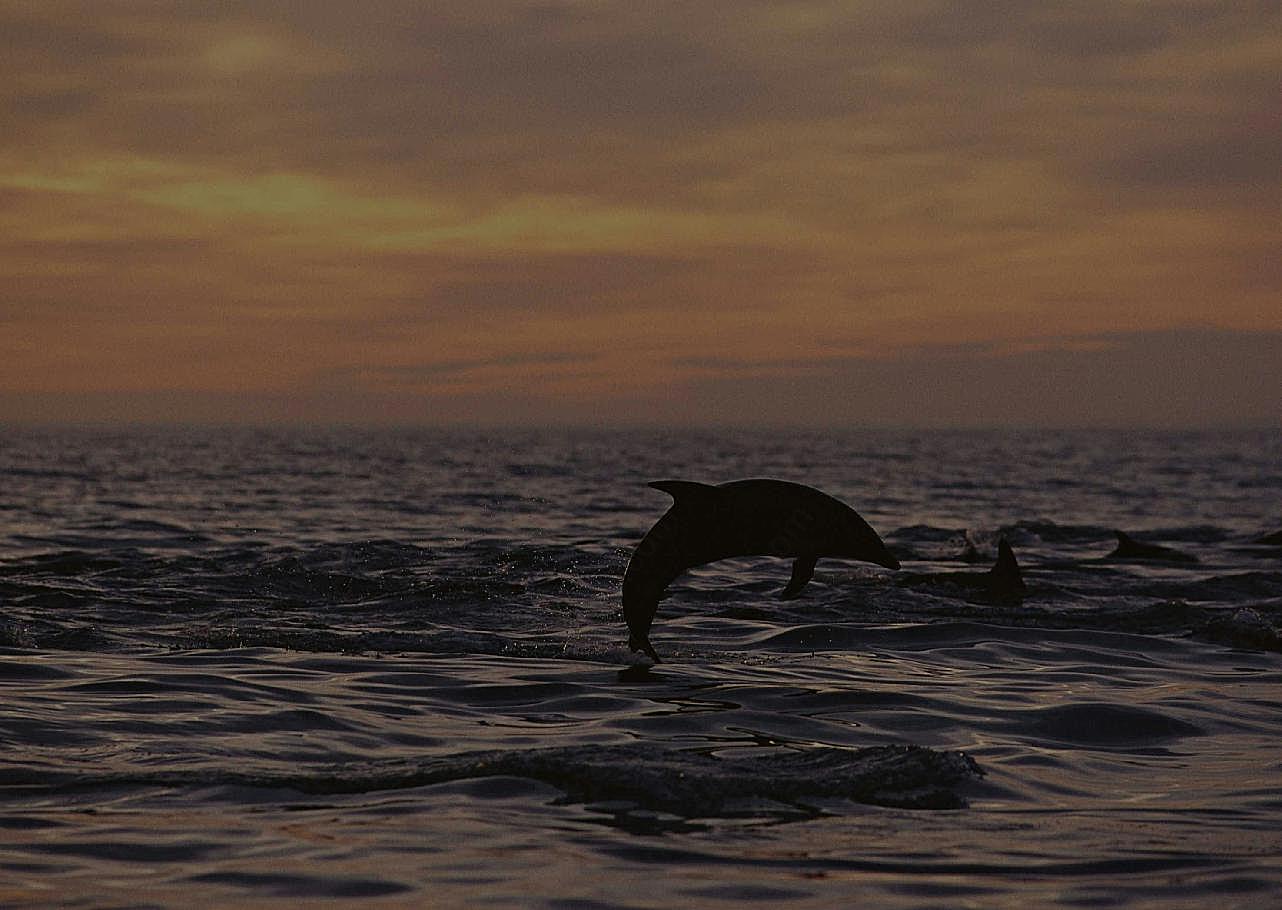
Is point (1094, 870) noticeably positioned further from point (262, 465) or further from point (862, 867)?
point (262, 465)

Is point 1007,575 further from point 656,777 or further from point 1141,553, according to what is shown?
point 656,777

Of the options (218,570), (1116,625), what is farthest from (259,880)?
(218,570)

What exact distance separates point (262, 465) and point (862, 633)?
2338 inches

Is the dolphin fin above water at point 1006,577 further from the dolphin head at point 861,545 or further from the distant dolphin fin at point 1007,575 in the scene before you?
the dolphin head at point 861,545

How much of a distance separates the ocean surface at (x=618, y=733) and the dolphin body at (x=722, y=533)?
81cm

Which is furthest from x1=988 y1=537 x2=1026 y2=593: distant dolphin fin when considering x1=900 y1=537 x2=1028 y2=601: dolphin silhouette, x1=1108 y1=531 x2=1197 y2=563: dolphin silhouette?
x1=1108 y1=531 x2=1197 y2=563: dolphin silhouette

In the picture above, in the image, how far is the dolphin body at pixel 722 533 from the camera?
12539mm

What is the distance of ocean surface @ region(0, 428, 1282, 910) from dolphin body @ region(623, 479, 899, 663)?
0.81 m

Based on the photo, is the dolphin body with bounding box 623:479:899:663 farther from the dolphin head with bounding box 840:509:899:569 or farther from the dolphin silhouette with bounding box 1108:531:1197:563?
the dolphin silhouette with bounding box 1108:531:1197:563

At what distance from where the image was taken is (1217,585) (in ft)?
70.7

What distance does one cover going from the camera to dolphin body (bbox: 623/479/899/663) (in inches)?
494

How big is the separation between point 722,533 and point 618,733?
2.58 meters

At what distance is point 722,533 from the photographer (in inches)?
497

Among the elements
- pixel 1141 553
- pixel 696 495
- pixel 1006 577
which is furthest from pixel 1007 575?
pixel 696 495
